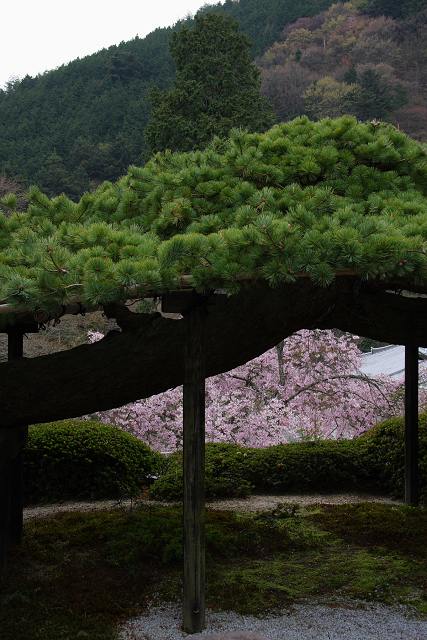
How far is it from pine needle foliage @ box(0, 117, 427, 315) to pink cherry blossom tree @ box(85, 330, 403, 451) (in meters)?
6.28

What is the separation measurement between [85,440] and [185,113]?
11207 millimetres

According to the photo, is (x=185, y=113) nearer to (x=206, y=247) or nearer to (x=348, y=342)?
(x=348, y=342)

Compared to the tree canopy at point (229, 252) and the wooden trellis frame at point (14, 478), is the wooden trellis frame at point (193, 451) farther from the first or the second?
the wooden trellis frame at point (14, 478)

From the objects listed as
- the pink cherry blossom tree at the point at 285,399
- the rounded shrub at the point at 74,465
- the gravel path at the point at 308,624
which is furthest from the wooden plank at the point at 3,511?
the pink cherry blossom tree at the point at 285,399

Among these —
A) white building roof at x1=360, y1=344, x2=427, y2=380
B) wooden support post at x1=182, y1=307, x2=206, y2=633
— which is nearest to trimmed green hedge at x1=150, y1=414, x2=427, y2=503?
wooden support post at x1=182, y1=307, x2=206, y2=633

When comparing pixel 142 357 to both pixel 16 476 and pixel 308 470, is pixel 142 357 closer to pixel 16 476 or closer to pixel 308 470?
pixel 16 476

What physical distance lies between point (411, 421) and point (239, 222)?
3.86 meters

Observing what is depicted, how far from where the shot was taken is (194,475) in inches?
122

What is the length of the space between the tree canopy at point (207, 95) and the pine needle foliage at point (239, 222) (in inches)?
424

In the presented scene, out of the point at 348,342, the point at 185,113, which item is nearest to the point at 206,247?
the point at 348,342

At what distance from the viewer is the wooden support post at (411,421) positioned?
579cm

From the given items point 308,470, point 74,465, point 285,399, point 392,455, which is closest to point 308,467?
point 308,470

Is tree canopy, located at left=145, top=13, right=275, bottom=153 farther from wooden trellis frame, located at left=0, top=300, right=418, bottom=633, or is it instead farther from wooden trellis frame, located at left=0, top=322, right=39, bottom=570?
wooden trellis frame, located at left=0, top=300, right=418, bottom=633

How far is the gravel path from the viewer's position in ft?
10.2
